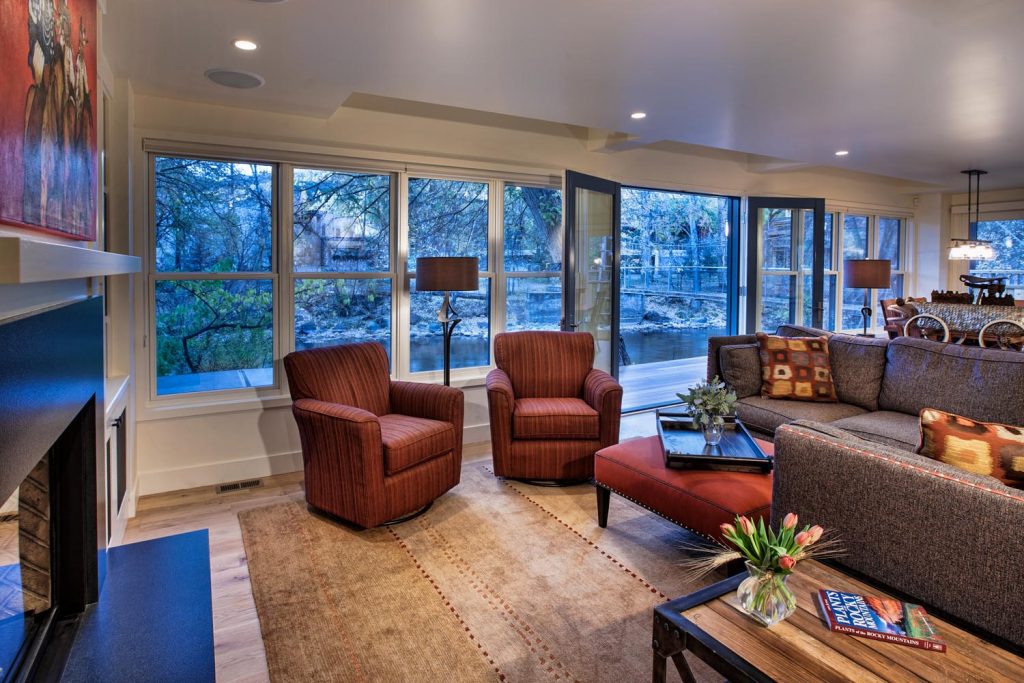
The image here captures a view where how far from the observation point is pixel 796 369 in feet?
13.0

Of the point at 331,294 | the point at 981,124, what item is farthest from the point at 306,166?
the point at 981,124

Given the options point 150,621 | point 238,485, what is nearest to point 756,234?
point 238,485

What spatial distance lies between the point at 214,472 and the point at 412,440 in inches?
58.8

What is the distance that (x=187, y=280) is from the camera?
3643 millimetres

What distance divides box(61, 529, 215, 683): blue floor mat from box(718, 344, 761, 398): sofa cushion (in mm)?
3236

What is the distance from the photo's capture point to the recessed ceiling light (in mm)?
3059

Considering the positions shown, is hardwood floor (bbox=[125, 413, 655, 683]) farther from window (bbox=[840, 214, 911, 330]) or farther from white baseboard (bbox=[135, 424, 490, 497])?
window (bbox=[840, 214, 911, 330])

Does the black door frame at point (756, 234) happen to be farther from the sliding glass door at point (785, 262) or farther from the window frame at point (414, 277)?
the window frame at point (414, 277)

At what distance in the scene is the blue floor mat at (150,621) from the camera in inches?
61.0

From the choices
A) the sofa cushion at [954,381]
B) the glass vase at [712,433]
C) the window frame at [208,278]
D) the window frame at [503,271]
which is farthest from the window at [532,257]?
the sofa cushion at [954,381]

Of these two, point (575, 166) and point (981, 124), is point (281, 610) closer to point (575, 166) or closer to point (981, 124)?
point (575, 166)

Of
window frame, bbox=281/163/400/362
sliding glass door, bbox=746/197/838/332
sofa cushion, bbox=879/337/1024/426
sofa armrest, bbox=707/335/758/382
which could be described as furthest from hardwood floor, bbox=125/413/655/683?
sliding glass door, bbox=746/197/838/332

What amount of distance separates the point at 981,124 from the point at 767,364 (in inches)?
89.3

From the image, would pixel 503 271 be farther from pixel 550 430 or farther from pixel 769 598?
pixel 769 598
